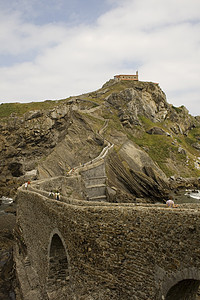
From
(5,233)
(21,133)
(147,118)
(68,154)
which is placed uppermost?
(147,118)

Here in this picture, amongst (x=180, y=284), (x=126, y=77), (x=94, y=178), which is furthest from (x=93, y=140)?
(x=126, y=77)

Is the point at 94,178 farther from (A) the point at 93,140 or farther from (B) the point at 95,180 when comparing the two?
(A) the point at 93,140

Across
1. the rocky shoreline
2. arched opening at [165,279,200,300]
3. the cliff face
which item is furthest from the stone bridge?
the cliff face

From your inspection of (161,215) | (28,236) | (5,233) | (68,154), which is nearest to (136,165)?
(68,154)

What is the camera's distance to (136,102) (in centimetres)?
7756

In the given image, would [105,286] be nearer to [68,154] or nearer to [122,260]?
[122,260]

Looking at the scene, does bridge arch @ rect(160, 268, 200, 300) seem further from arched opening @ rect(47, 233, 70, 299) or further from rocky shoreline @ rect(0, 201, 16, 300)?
rocky shoreline @ rect(0, 201, 16, 300)

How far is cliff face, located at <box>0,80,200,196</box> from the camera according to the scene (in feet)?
149

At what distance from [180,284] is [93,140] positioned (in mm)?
42805

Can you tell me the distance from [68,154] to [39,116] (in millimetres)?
22038

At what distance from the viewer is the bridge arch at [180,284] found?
5.95m

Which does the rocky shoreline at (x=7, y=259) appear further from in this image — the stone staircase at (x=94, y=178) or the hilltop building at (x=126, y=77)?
the hilltop building at (x=126, y=77)

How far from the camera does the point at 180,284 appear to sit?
6.55 meters

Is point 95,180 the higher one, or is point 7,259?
point 95,180
